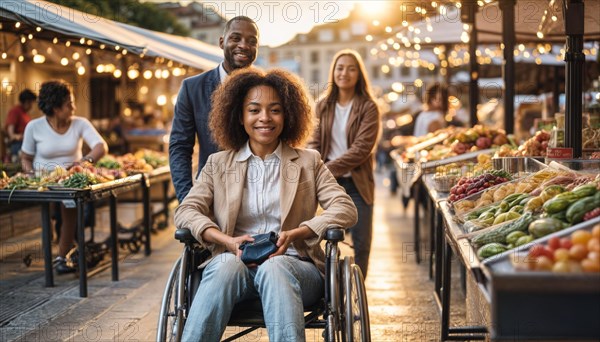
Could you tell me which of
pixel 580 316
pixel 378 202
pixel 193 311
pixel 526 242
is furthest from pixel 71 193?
pixel 378 202

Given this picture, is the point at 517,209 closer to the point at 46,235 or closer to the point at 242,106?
the point at 242,106

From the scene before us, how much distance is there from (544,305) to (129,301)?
4.52 m

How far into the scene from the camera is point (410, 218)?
12.2 metres

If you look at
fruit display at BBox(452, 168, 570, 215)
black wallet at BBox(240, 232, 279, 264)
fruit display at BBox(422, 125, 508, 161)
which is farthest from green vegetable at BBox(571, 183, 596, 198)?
fruit display at BBox(422, 125, 508, 161)

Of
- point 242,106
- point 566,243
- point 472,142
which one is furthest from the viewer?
point 472,142

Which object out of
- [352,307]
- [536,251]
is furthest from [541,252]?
[352,307]

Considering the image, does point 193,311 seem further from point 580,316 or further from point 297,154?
point 580,316

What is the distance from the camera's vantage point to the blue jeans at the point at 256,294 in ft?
10.5

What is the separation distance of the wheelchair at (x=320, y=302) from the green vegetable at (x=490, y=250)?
0.60m

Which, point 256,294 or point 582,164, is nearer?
point 256,294

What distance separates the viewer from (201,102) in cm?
472

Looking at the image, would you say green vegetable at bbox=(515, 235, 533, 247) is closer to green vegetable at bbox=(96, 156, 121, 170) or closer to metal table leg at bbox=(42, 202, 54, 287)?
metal table leg at bbox=(42, 202, 54, 287)

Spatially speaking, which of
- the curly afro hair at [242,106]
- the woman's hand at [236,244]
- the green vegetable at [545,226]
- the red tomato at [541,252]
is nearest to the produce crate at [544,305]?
the red tomato at [541,252]

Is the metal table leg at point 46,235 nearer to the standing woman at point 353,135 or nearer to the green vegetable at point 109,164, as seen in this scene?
the green vegetable at point 109,164
